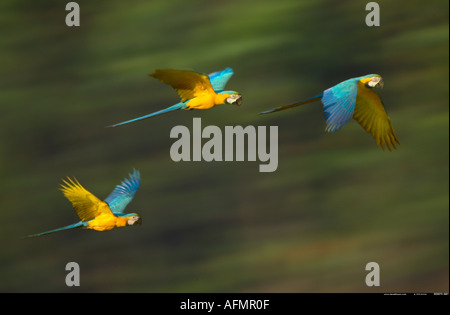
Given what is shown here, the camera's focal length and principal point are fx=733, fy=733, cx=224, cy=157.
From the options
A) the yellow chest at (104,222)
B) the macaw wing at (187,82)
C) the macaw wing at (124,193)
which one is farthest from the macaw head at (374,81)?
the yellow chest at (104,222)

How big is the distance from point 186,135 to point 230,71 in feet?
1.24

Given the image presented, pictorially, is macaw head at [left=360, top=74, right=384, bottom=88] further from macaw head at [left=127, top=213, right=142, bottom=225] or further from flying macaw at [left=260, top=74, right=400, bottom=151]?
macaw head at [left=127, top=213, right=142, bottom=225]

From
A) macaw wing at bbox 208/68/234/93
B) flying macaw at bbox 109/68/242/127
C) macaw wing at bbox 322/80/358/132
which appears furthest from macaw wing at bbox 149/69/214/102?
macaw wing at bbox 322/80/358/132

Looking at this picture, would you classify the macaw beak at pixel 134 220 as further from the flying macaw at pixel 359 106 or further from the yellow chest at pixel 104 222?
the flying macaw at pixel 359 106

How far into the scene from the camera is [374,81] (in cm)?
277

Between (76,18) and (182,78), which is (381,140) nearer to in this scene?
(182,78)

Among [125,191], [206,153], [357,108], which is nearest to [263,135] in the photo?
Answer: [206,153]

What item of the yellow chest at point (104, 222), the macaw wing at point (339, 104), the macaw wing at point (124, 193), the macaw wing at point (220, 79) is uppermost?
the macaw wing at point (220, 79)

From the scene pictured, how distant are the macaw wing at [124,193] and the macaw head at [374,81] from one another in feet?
3.16

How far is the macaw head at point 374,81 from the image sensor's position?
2.77 metres

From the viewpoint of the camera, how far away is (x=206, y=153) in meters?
3.10

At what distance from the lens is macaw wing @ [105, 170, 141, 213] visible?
112 inches

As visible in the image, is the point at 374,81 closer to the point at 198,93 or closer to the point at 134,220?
the point at 198,93

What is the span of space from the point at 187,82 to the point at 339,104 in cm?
55
